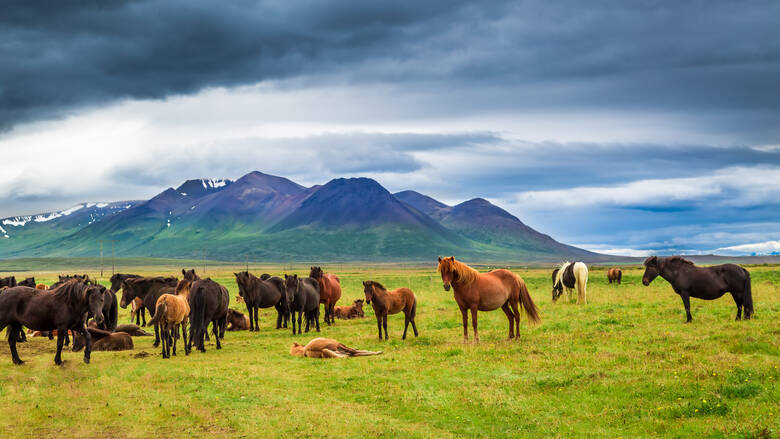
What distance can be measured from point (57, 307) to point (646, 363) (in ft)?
54.8

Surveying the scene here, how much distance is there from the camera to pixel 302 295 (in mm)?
26484

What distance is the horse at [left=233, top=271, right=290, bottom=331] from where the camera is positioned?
2744 centimetres

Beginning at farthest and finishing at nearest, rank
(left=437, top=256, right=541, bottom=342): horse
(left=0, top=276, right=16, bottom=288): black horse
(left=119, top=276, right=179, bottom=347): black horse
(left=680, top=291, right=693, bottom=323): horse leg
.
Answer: (left=119, top=276, right=179, bottom=347): black horse → (left=0, top=276, right=16, bottom=288): black horse → (left=680, top=291, right=693, bottom=323): horse leg → (left=437, top=256, right=541, bottom=342): horse

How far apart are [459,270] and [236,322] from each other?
45.6ft

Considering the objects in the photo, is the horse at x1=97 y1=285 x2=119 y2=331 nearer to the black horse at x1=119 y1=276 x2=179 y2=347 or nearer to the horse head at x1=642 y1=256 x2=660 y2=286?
the black horse at x1=119 y1=276 x2=179 y2=347

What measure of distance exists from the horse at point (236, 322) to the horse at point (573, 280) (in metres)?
19.0

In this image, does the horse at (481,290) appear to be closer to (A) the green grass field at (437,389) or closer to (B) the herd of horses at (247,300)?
(B) the herd of horses at (247,300)

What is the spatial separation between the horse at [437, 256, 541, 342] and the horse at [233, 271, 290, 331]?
10.5 m

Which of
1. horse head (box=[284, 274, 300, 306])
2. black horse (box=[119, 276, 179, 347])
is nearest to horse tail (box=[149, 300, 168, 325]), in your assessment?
horse head (box=[284, 274, 300, 306])

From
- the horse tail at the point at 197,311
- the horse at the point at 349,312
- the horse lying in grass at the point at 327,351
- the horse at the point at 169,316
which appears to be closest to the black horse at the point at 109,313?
the horse at the point at 169,316

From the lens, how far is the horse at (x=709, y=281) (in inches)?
861

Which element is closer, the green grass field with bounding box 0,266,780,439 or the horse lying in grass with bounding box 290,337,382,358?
the green grass field with bounding box 0,266,780,439

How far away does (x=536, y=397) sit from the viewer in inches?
507

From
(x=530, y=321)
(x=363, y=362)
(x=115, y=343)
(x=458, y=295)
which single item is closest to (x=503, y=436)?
(x=363, y=362)
